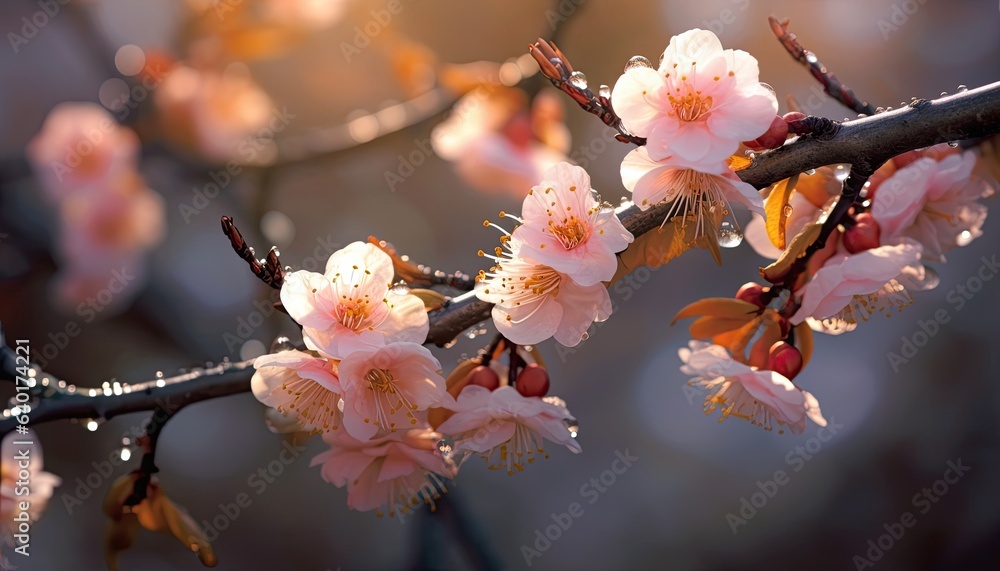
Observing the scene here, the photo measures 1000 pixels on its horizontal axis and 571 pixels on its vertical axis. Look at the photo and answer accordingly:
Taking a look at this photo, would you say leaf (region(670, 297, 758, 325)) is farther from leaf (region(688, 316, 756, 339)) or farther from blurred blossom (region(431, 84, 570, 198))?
blurred blossom (region(431, 84, 570, 198))

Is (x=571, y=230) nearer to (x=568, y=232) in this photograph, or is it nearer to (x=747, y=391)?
(x=568, y=232)

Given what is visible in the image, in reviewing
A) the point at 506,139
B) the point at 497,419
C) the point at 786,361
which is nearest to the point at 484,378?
the point at 497,419

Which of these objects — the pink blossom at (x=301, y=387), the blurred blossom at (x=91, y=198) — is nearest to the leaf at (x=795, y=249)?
the pink blossom at (x=301, y=387)

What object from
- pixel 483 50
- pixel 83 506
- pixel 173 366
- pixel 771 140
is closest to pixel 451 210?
pixel 483 50

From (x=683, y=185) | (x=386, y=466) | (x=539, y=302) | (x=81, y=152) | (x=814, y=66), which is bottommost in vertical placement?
(x=81, y=152)

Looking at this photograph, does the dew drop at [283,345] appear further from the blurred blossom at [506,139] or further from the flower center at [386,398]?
the blurred blossom at [506,139]

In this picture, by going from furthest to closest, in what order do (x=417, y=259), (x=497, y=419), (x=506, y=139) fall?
(x=417, y=259)
(x=506, y=139)
(x=497, y=419)
